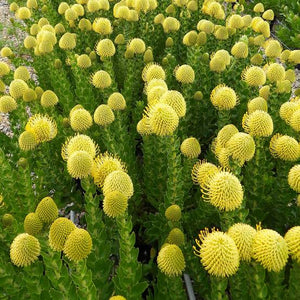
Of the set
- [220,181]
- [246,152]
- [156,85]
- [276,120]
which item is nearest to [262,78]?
[276,120]

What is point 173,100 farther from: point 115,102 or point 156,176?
point 156,176

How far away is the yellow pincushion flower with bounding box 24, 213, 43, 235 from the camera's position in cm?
184

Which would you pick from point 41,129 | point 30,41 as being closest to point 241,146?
point 41,129

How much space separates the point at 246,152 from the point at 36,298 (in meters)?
1.46

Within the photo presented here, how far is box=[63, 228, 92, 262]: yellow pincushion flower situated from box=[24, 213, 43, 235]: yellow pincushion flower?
247mm

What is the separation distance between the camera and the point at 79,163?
6.51ft

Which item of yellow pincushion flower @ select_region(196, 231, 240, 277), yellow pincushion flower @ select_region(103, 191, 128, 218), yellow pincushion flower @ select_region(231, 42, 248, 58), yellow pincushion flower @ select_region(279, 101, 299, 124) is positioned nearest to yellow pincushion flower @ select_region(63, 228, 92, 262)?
yellow pincushion flower @ select_region(103, 191, 128, 218)

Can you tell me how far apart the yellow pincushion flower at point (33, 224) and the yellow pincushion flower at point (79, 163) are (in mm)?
317

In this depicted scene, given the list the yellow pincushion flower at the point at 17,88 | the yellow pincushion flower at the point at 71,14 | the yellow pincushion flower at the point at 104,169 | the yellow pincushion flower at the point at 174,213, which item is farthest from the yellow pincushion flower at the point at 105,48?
A: the yellow pincushion flower at the point at 174,213

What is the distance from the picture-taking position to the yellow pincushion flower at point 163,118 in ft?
6.91

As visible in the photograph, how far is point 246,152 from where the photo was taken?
202 centimetres

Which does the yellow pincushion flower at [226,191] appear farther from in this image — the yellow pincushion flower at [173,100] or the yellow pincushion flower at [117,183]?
the yellow pincushion flower at [173,100]

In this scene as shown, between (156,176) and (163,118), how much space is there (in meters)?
1.00

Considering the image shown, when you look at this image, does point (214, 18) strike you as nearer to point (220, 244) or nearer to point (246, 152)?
point (246, 152)
